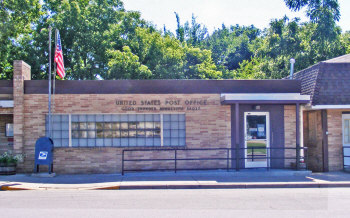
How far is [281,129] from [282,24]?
18.4 m

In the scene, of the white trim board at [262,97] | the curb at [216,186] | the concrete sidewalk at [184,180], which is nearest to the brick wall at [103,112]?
the concrete sidewalk at [184,180]

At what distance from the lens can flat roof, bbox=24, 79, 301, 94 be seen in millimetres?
14227

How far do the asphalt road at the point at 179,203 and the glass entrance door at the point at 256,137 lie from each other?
338 cm

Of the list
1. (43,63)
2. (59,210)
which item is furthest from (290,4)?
(59,210)

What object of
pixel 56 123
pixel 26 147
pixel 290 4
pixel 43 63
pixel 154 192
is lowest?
pixel 154 192

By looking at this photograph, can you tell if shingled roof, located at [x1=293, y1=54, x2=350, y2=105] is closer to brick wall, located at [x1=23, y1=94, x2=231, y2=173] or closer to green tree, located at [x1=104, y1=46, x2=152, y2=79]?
brick wall, located at [x1=23, y1=94, x2=231, y2=173]

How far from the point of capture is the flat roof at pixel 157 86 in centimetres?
1423

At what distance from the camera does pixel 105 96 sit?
47.0 ft

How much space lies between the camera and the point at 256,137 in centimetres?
1480

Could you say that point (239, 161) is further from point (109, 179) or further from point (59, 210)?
point (59, 210)

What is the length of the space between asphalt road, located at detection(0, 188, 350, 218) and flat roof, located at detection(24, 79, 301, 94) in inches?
176

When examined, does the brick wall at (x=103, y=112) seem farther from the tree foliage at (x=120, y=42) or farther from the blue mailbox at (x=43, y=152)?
the tree foliage at (x=120, y=42)

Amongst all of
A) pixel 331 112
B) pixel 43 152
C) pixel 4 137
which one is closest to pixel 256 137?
pixel 331 112

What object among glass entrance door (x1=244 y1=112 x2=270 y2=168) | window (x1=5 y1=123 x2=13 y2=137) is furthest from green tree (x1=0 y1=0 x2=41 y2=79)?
glass entrance door (x1=244 y1=112 x2=270 y2=168)
